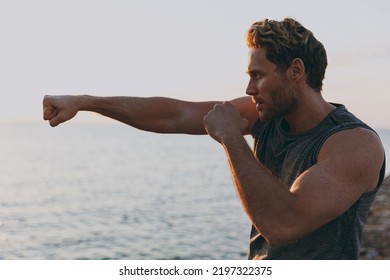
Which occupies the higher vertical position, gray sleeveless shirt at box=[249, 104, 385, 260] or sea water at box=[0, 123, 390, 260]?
gray sleeveless shirt at box=[249, 104, 385, 260]

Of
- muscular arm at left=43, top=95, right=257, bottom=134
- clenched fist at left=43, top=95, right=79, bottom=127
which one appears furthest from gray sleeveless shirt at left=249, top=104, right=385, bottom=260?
clenched fist at left=43, top=95, right=79, bottom=127

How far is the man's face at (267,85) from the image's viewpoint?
13.3 ft

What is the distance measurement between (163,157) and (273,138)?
12077cm

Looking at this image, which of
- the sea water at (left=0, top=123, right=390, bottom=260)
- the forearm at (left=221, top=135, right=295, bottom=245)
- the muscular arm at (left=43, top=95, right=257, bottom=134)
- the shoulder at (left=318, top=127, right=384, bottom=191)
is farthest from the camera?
the sea water at (left=0, top=123, right=390, bottom=260)

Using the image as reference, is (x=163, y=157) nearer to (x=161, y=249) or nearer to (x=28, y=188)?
(x=28, y=188)

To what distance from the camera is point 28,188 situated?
229 ft

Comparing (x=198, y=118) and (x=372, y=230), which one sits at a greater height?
(x=198, y=118)

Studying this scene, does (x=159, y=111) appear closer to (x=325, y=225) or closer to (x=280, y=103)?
(x=280, y=103)

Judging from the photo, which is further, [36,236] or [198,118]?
[36,236]

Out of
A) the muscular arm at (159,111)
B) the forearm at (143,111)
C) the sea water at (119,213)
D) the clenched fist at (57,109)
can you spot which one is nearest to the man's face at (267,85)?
the muscular arm at (159,111)

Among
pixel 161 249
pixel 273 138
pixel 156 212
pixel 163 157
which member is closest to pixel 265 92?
pixel 273 138

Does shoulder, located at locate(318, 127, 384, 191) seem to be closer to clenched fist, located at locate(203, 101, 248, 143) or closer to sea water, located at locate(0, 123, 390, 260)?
clenched fist, located at locate(203, 101, 248, 143)

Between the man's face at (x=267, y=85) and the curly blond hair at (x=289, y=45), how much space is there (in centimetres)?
5

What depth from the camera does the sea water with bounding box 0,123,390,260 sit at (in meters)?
32.9
